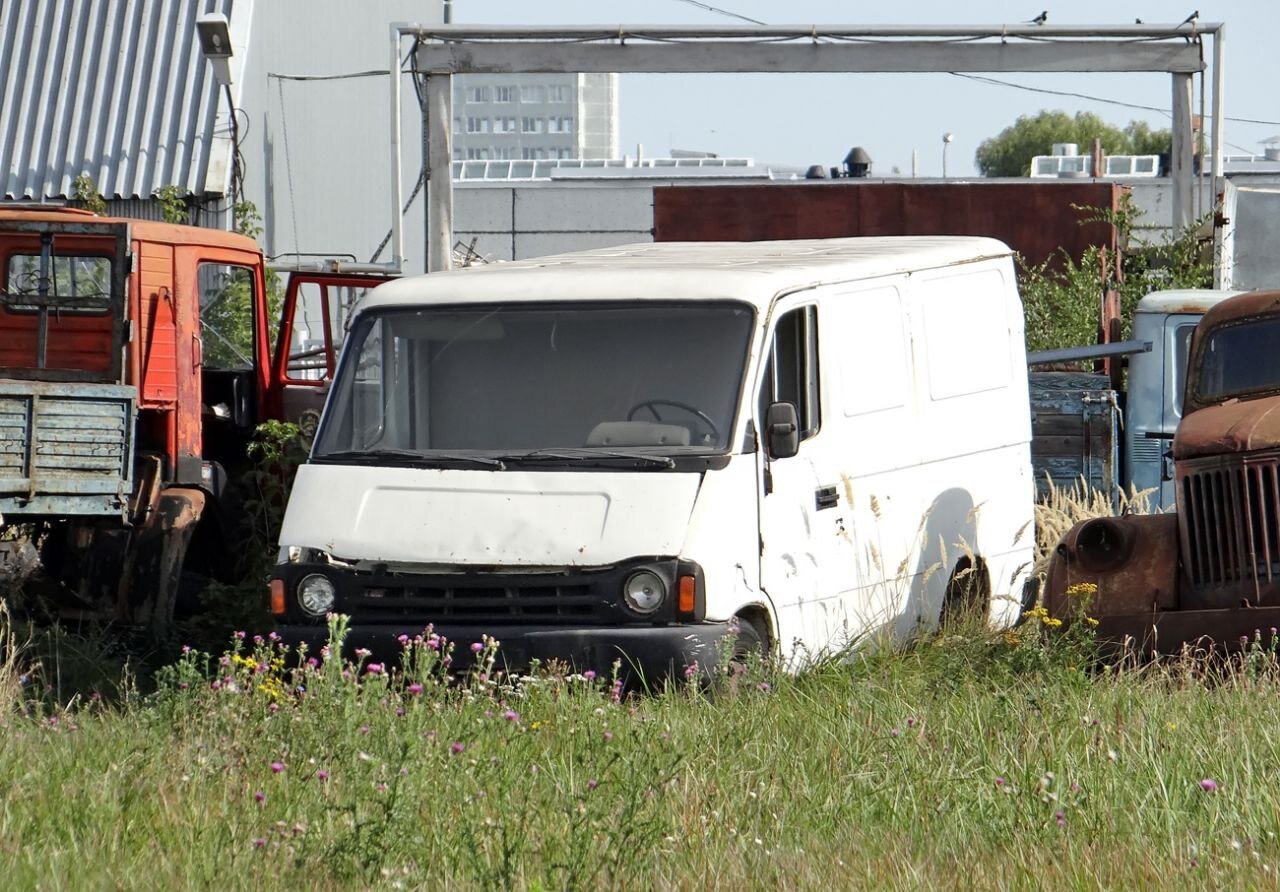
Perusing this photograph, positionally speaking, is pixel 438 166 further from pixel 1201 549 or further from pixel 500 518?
pixel 1201 549

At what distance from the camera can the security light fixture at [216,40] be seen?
707 inches

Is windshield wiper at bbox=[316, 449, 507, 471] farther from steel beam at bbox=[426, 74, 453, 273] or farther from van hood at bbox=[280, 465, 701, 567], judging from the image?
steel beam at bbox=[426, 74, 453, 273]

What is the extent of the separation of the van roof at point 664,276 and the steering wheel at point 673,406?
1.63 feet

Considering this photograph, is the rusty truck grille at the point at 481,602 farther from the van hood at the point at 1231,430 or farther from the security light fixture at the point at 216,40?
the security light fixture at the point at 216,40

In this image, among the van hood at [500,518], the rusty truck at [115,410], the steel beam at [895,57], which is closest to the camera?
the van hood at [500,518]

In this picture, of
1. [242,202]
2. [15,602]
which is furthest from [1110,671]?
[242,202]

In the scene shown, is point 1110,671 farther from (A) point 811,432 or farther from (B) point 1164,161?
(B) point 1164,161

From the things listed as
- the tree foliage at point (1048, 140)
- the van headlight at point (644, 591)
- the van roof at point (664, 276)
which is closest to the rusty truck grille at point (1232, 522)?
the van roof at point (664, 276)

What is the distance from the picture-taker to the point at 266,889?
4.78m

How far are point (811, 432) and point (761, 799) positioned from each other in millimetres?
2851

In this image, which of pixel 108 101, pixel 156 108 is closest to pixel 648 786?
pixel 156 108

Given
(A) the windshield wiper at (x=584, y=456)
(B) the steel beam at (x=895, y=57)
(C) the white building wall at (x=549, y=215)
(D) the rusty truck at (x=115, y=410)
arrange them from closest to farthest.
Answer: (A) the windshield wiper at (x=584, y=456), (D) the rusty truck at (x=115, y=410), (B) the steel beam at (x=895, y=57), (C) the white building wall at (x=549, y=215)

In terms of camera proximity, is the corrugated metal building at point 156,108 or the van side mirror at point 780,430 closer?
the van side mirror at point 780,430

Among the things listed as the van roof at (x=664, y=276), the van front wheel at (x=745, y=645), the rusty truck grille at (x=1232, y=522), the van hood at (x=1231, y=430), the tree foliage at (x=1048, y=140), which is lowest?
the van front wheel at (x=745, y=645)
